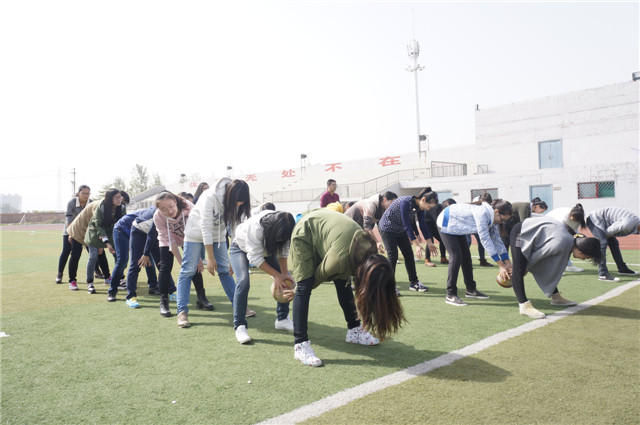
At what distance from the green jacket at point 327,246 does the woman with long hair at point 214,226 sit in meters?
1.11

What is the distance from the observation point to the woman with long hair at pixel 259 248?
3.81m

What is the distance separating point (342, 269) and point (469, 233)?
3.15 metres

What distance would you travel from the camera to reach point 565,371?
3.27 m

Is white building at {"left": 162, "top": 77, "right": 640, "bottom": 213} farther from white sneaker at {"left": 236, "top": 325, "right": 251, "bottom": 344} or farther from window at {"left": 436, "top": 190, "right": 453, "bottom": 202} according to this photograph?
white sneaker at {"left": 236, "top": 325, "right": 251, "bottom": 344}

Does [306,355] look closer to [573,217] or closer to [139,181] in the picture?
[573,217]

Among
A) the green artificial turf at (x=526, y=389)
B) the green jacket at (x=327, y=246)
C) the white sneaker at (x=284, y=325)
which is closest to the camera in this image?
the green artificial turf at (x=526, y=389)

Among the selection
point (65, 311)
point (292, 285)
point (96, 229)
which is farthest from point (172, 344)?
point (96, 229)

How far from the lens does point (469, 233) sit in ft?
18.8

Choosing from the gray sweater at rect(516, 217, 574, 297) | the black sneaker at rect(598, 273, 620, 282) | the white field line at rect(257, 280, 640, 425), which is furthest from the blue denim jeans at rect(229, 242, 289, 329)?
the black sneaker at rect(598, 273, 620, 282)

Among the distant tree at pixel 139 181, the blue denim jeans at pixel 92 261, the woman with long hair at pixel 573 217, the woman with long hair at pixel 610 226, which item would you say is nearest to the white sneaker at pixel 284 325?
the blue denim jeans at pixel 92 261

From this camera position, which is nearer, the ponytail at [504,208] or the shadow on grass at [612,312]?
the shadow on grass at [612,312]

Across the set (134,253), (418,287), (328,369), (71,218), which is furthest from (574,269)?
(71,218)

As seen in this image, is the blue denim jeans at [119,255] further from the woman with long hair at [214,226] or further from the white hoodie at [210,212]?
the white hoodie at [210,212]

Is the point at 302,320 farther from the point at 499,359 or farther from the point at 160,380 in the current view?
the point at 499,359
